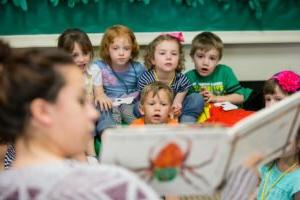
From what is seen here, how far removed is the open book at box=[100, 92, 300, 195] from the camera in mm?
869

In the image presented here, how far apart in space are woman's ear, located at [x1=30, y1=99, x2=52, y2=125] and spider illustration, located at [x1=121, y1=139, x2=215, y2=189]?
19 cm

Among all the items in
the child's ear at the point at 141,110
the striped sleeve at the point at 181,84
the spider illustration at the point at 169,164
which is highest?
the spider illustration at the point at 169,164

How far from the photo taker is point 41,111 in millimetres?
828

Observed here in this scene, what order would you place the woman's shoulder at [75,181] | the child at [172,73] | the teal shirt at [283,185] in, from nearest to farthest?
the woman's shoulder at [75,181] → the teal shirt at [283,185] → the child at [172,73]

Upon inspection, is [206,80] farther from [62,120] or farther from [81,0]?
[62,120]

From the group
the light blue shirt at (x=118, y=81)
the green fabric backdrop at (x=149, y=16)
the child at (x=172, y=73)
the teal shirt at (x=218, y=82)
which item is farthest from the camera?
the green fabric backdrop at (x=149, y=16)

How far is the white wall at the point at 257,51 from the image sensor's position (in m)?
3.21

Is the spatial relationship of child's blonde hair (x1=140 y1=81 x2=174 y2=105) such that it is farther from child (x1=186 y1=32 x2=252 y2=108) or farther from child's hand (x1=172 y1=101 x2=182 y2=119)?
child (x1=186 y1=32 x2=252 y2=108)

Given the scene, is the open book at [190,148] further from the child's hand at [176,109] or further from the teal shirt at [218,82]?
the teal shirt at [218,82]

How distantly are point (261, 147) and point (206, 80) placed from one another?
6.14 ft

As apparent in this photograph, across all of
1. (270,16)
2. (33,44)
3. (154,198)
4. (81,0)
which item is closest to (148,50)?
(81,0)

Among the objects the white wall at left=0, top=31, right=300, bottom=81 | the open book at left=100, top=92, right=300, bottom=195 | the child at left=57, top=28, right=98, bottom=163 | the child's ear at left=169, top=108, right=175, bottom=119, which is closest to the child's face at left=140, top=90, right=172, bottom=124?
the child's ear at left=169, top=108, right=175, bottom=119

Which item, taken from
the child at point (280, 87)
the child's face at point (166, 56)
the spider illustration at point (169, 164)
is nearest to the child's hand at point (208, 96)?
the child's face at point (166, 56)

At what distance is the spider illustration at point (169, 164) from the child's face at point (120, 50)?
179 centimetres
